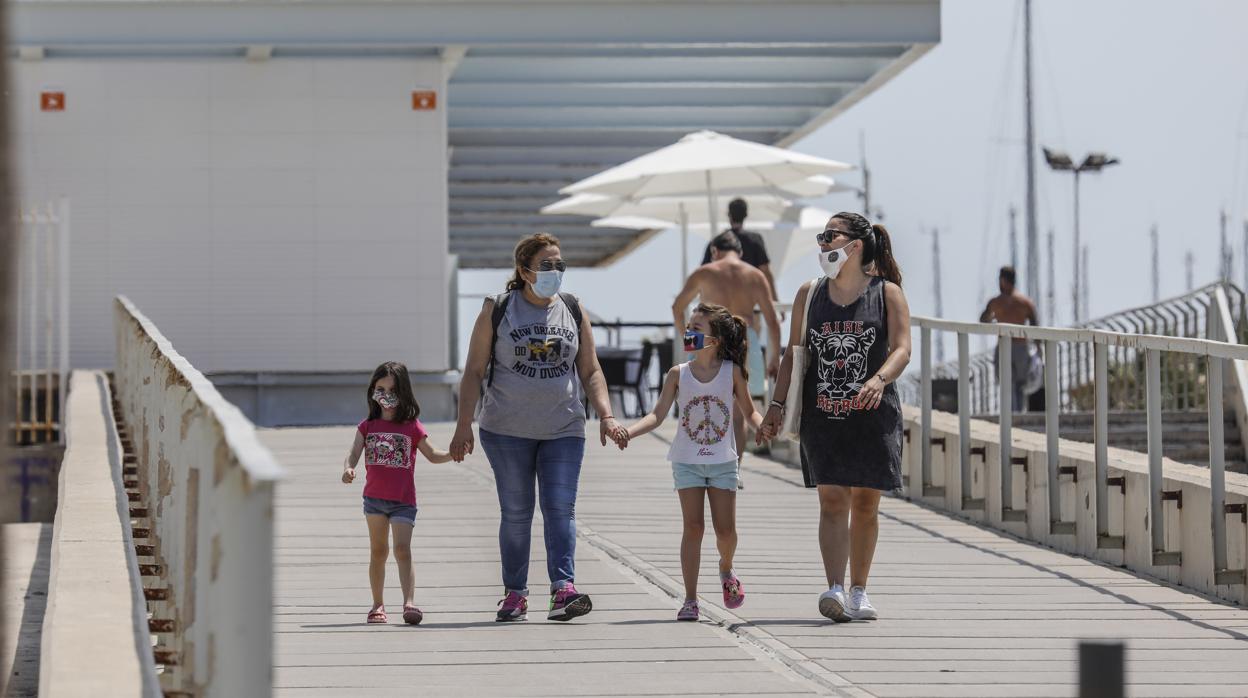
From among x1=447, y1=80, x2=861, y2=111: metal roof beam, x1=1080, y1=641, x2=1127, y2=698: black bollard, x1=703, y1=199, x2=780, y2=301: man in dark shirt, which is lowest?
x1=1080, y1=641, x2=1127, y2=698: black bollard

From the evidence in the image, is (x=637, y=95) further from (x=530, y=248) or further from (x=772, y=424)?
(x=530, y=248)

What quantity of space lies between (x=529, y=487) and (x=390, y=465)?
59 cm

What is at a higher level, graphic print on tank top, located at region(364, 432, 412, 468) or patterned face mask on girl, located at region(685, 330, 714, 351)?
patterned face mask on girl, located at region(685, 330, 714, 351)

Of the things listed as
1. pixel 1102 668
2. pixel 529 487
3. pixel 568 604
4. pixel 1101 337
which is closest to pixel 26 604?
pixel 529 487

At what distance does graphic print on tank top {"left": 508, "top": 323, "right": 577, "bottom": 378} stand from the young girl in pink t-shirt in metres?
0.45

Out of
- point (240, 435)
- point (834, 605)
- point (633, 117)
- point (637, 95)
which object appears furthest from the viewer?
point (633, 117)

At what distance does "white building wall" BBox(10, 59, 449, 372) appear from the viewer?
19594 millimetres

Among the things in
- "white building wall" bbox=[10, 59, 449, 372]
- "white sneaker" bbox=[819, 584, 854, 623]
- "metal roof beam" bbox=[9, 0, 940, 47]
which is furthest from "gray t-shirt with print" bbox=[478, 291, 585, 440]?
"white building wall" bbox=[10, 59, 449, 372]

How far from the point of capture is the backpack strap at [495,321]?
8.24 metres

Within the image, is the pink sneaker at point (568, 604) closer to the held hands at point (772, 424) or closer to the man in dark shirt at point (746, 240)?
the held hands at point (772, 424)

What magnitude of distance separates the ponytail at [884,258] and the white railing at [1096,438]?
5.01ft

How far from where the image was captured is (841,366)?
8.22 metres

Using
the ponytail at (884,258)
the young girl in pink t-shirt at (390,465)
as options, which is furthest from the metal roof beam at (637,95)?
the young girl in pink t-shirt at (390,465)

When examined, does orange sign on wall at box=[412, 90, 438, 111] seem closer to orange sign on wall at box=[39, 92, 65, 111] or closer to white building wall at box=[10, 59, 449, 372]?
white building wall at box=[10, 59, 449, 372]
